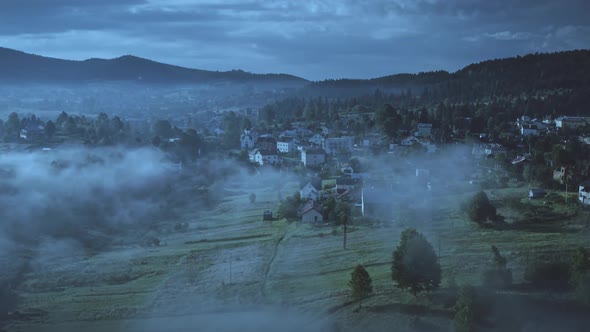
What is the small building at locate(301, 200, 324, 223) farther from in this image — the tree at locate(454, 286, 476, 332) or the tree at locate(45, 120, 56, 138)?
the tree at locate(45, 120, 56, 138)

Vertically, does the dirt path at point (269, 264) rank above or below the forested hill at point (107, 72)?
below

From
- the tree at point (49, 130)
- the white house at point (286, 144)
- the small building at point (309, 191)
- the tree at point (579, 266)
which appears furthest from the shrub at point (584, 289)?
the tree at point (49, 130)

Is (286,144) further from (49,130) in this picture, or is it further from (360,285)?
(360,285)

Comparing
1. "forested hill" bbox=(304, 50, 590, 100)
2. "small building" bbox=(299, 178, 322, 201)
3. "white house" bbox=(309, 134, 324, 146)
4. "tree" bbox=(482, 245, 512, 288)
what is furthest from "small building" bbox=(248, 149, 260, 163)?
"forested hill" bbox=(304, 50, 590, 100)

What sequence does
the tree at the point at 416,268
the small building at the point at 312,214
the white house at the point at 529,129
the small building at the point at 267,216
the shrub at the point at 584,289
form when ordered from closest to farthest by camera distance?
1. the shrub at the point at 584,289
2. the tree at the point at 416,268
3. the small building at the point at 312,214
4. the small building at the point at 267,216
5. the white house at the point at 529,129

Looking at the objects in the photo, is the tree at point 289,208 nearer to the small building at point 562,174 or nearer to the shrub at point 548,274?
the small building at point 562,174

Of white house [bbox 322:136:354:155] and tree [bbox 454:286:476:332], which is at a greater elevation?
white house [bbox 322:136:354:155]

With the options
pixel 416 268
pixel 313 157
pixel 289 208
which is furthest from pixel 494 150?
pixel 416 268
